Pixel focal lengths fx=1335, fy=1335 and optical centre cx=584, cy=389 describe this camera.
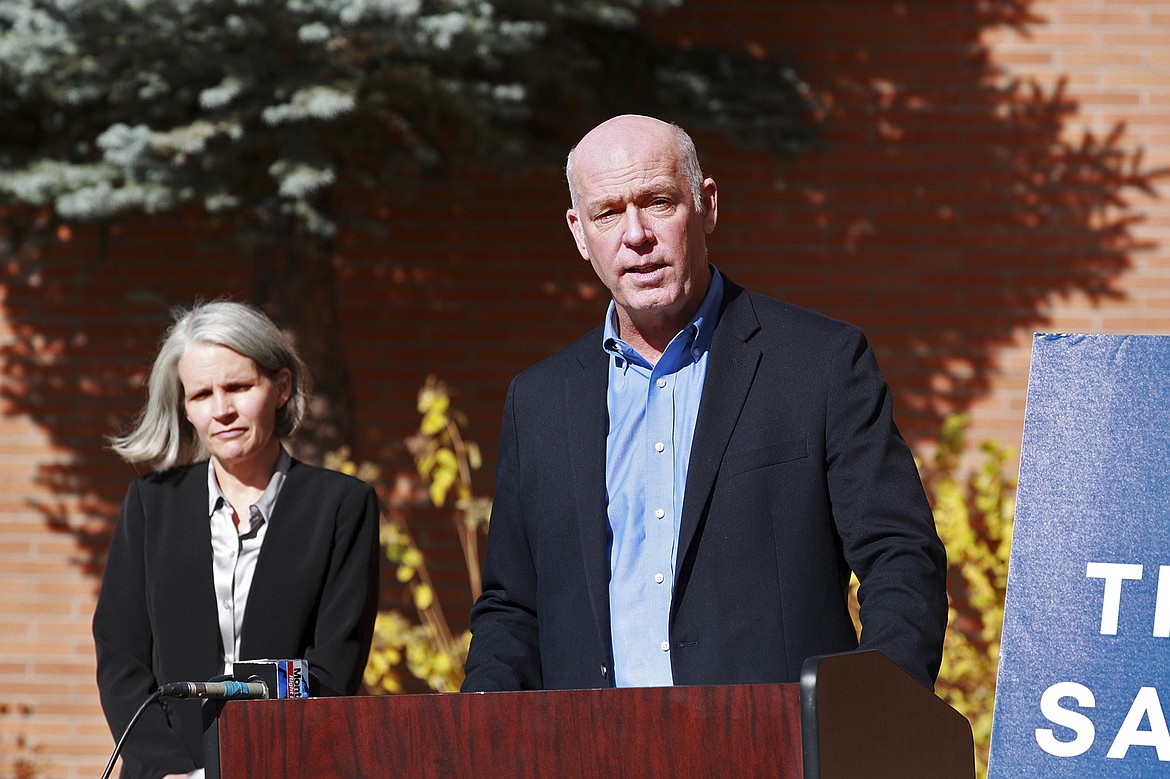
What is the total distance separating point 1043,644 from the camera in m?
2.04

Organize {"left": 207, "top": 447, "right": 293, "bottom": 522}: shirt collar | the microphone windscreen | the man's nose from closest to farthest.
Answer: the microphone windscreen < the man's nose < {"left": 207, "top": 447, "right": 293, "bottom": 522}: shirt collar

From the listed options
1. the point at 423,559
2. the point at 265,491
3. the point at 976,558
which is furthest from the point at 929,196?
the point at 265,491

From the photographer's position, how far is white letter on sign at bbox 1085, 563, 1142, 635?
201cm

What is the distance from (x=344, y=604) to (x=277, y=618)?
16 cm

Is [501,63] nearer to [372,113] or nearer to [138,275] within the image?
[372,113]

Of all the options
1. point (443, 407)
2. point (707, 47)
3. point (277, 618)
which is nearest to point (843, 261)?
point (707, 47)

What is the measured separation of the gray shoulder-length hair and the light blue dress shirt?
45.9 inches

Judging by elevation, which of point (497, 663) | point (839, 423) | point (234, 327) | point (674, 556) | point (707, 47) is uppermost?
point (707, 47)

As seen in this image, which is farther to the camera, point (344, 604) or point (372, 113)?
point (372, 113)

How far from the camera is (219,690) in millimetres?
1740

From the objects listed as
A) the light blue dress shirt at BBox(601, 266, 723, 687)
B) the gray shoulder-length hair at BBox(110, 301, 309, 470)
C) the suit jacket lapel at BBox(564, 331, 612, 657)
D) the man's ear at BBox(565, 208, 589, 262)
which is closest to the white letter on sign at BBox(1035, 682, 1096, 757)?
the light blue dress shirt at BBox(601, 266, 723, 687)

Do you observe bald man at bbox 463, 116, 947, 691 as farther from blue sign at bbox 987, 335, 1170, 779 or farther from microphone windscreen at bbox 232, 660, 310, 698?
microphone windscreen at bbox 232, 660, 310, 698

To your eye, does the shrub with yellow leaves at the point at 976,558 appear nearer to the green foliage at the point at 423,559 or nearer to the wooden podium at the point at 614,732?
the green foliage at the point at 423,559

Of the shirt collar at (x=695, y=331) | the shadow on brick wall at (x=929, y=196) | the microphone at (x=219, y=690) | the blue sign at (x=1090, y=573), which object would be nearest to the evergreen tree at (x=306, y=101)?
the shadow on brick wall at (x=929, y=196)
